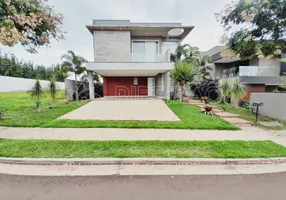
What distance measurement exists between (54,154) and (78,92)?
14.4 metres

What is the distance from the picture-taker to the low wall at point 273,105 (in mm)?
8375

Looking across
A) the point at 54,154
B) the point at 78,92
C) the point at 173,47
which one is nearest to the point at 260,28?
the point at 54,154

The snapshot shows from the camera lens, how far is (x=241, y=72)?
15.6 m

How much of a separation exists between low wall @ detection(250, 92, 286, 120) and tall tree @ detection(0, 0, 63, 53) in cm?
1177

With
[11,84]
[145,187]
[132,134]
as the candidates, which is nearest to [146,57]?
[132,134]

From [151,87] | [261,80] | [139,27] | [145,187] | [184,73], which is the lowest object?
[145,187]

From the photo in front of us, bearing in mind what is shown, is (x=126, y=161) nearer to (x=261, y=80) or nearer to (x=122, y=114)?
(x=122, y=114)

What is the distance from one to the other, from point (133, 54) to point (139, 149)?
12705 mm

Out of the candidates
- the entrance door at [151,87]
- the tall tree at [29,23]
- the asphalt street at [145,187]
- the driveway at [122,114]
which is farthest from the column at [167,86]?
the asphalt street at [145,187]

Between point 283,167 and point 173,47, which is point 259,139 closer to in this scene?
point 283,167

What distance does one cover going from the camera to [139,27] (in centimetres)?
1602

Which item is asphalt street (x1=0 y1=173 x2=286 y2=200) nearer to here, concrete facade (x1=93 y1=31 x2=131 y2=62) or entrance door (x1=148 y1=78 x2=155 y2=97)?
concrete facade (x1=93 y1=31 x2=131 y2=62)

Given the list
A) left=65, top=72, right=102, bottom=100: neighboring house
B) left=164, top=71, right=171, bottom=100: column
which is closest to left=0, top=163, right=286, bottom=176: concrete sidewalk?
left=65, top=72, right=102, bottom=100: neighboring house

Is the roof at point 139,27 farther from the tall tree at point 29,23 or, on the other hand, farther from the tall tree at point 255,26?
the tall tree at point 29,23
